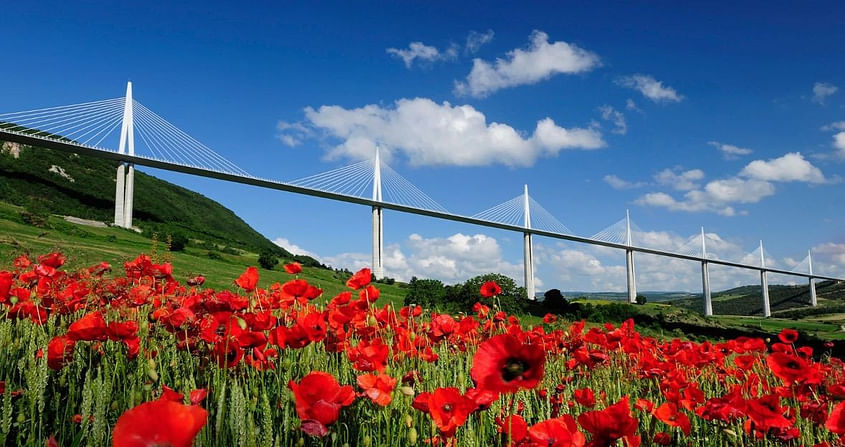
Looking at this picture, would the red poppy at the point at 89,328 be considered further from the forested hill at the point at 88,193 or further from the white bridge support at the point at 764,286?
the white bridge support at the point at 764,286

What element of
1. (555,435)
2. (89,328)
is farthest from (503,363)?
(89,328)

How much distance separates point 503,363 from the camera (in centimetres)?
94

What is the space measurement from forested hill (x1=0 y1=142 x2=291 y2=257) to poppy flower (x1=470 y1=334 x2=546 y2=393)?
29.5 meters

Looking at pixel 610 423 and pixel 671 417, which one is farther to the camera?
pixel 671 417

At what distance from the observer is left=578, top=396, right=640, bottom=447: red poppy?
103 centimetres

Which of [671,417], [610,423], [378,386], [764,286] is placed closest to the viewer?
[610,423]

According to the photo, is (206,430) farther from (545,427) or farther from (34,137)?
(34,137)

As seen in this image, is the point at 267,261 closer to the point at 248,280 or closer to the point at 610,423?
the point at 248,280

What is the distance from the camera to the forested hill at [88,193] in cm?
3495

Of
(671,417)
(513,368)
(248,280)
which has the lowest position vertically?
(671,417)

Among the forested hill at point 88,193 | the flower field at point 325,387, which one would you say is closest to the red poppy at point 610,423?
the flower field at point 325,387

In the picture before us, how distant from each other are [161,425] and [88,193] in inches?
2060

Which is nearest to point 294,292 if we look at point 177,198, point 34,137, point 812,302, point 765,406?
point 765,406

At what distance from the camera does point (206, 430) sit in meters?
1.58
